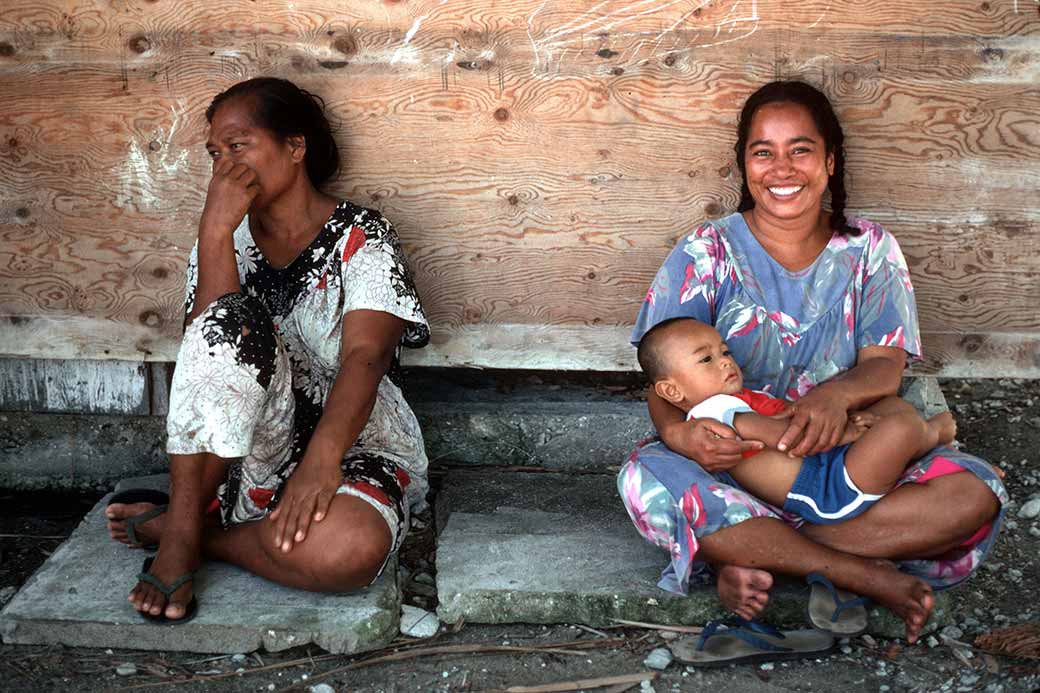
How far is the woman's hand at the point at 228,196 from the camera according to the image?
127 inches

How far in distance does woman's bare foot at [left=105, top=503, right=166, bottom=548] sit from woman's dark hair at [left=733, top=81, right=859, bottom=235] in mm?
2023

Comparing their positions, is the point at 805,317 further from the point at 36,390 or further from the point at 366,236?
the point at 36,390

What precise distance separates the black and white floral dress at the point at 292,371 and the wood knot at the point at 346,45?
54 centimetres

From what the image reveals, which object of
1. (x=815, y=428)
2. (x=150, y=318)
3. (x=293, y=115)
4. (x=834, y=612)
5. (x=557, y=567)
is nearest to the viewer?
(x=834, y=612)

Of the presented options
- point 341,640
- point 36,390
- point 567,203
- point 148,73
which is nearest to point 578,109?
point 567,203

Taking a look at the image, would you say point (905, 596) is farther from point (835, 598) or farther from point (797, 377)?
point (797, 377)

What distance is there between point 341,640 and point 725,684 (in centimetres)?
100

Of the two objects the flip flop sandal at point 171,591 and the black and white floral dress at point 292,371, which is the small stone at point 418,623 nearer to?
the black and white floral dress at point 292,371

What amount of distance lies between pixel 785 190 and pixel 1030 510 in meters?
1.40

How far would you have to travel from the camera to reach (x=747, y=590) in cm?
285

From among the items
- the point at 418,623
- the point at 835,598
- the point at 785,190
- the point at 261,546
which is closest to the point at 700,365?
the point at 785,190

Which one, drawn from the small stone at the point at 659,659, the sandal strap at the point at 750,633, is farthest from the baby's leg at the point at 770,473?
the small stone at the point at 659,659

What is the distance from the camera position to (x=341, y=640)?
2.97m

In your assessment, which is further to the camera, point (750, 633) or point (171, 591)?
point (171, 591)
